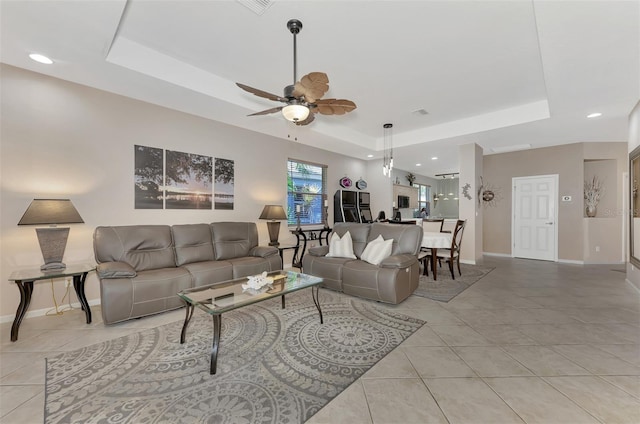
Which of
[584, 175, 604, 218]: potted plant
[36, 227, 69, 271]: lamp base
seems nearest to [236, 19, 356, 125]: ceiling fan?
[36, 227, 69, 271]: lamp base

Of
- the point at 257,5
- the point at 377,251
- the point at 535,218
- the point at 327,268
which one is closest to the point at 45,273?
the point at 327,268

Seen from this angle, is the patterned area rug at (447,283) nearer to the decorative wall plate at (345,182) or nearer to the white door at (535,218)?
the white door at (535,218)

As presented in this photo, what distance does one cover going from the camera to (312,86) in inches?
90.0

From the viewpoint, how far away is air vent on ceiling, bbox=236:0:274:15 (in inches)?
85.6

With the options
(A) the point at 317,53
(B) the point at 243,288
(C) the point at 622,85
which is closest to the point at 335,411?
(B) the point at 243,288

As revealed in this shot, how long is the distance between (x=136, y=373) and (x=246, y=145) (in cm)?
384

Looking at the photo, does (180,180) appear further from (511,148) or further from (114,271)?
(511,148)

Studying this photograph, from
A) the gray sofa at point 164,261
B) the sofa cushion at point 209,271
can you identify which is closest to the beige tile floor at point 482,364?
the gray sofa at point 164,261

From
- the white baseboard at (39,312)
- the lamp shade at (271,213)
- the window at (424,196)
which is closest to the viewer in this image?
the white baseboard at (39,312)

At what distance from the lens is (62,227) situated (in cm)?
316

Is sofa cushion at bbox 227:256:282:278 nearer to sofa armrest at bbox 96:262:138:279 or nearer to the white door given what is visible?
sofa armrest at bbox 96:262:138:279

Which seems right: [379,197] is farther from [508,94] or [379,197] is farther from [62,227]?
[62,227]

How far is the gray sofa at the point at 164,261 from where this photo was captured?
274 centimetres

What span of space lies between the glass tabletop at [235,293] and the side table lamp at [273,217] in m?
1.80
